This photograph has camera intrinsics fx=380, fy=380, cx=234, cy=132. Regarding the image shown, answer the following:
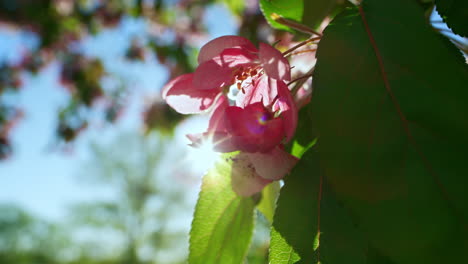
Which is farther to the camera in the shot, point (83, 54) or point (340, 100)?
point (83, 54)

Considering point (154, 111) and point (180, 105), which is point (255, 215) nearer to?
point (180, 105)

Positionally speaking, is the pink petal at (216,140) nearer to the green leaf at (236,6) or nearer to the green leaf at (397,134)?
the green leaf at (397,134)

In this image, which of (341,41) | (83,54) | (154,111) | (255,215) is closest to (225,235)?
(255,215)

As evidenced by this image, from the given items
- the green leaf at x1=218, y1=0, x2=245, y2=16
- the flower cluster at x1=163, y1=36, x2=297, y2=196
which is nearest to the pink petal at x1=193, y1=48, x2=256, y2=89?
the flower cluster at x1=163, y1=36, x2=297, y2=196

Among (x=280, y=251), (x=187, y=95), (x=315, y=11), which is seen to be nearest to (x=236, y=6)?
(x=315, y=11)

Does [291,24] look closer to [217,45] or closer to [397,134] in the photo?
[217,45]
